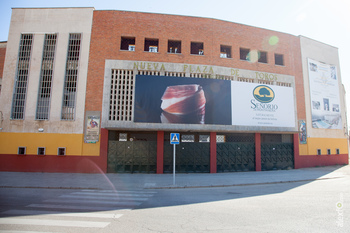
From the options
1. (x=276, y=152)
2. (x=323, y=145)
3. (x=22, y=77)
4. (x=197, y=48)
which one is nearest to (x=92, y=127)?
(x=22, y=77)

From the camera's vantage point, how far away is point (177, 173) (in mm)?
17641

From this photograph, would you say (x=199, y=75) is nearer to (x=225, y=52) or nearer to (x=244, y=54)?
(x=225, y=52)

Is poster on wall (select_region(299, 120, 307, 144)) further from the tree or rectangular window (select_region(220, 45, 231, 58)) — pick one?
rectangular window (select_region(220, 45, 231, 58))

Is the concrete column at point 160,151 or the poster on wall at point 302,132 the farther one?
the poster on wall at point 302,132

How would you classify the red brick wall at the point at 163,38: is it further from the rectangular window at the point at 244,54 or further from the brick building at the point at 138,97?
the rectangular window at the point at 244,54

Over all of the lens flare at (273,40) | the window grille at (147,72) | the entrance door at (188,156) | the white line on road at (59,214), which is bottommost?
the white line on road at (59,214)

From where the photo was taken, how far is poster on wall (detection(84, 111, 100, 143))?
1723 cm

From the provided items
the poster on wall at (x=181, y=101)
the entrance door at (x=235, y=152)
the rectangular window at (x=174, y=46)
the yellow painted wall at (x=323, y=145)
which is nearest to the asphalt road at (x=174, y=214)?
the poster on wall at (x=181, y=101)

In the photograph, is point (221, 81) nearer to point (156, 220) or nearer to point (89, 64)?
point (89, 64)

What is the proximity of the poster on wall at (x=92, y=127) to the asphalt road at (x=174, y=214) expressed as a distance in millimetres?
8999

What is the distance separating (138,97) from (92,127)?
4.33m

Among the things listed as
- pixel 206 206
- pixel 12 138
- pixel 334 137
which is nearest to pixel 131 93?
pixel 12 138

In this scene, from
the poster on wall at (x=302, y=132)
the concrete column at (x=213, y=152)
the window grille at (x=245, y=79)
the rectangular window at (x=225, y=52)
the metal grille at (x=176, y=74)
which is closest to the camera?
the concrete column at (x=213, y=152)

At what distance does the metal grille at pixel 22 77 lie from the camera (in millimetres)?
17641
